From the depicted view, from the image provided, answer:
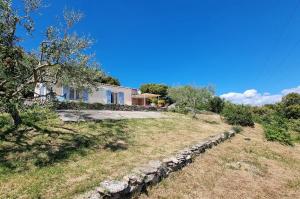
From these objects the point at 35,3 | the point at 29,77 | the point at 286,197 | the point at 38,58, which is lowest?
the point at 286,197

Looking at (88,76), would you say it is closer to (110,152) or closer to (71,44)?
(71,44)

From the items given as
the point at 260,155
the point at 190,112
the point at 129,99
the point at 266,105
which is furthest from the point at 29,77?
the point at 266,105

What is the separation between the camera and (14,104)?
1023 centimetres

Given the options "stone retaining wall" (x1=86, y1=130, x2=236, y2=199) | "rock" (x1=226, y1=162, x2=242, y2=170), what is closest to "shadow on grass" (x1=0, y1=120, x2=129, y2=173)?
"stone retaining wall" (x1=86, y1=130, x2=236, y2=199)

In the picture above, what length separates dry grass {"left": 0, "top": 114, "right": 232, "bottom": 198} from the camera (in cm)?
729

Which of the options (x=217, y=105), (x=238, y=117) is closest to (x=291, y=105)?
(x=217, y=105)

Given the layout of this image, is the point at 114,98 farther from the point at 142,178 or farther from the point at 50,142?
the point at 142,178

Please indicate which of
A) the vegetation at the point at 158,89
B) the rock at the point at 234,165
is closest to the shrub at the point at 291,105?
the vegetation at the point at 158,89

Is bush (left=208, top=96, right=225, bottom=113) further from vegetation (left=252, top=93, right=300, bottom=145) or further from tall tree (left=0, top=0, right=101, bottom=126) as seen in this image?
tall tree (left=0, top=0, right=101, bottom=126)

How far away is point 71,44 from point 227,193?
963 centimetres

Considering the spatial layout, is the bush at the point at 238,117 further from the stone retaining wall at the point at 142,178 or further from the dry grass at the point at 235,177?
the stone retaining wall at the point at 142,178

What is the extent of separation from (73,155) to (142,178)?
138 inches

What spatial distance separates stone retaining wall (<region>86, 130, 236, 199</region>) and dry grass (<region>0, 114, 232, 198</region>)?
0.57 m

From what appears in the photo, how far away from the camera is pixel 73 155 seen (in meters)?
10.2
